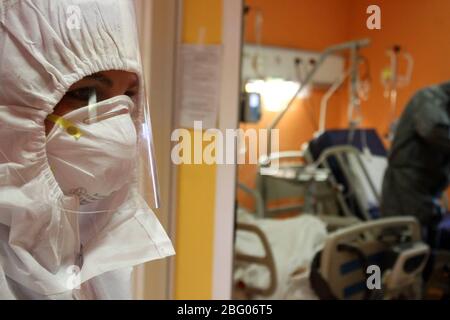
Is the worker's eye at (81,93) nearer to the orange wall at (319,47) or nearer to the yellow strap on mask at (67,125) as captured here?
the yellow strap on mask at (67,125)

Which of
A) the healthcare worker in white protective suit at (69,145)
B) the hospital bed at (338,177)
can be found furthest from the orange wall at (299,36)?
the healthcare worker in white protective suit at (69,145)

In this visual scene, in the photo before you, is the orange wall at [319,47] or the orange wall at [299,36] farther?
the orange wall at [299,36]

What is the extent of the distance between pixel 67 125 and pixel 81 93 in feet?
0.14

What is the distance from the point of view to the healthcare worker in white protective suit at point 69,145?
0.59 m

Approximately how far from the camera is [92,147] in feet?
2.00

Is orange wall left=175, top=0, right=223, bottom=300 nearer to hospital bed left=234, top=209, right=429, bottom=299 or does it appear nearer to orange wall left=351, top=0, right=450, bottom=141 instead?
orange wall left=351, top=0, right=450, bottom=141

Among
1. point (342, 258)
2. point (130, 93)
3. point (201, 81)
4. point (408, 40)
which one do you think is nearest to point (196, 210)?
point (201, 81)

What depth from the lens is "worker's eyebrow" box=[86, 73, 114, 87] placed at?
611 millimetres

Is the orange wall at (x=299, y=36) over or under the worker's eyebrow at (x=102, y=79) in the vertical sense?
over

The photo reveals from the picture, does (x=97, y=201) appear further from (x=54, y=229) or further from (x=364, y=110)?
(x=364, y=110)

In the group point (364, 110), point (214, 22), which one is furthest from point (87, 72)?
point (364, 110)

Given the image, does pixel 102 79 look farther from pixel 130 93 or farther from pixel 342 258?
pixel 342 258

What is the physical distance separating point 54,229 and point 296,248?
1.50 metres

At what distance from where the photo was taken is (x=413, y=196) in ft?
6.67
